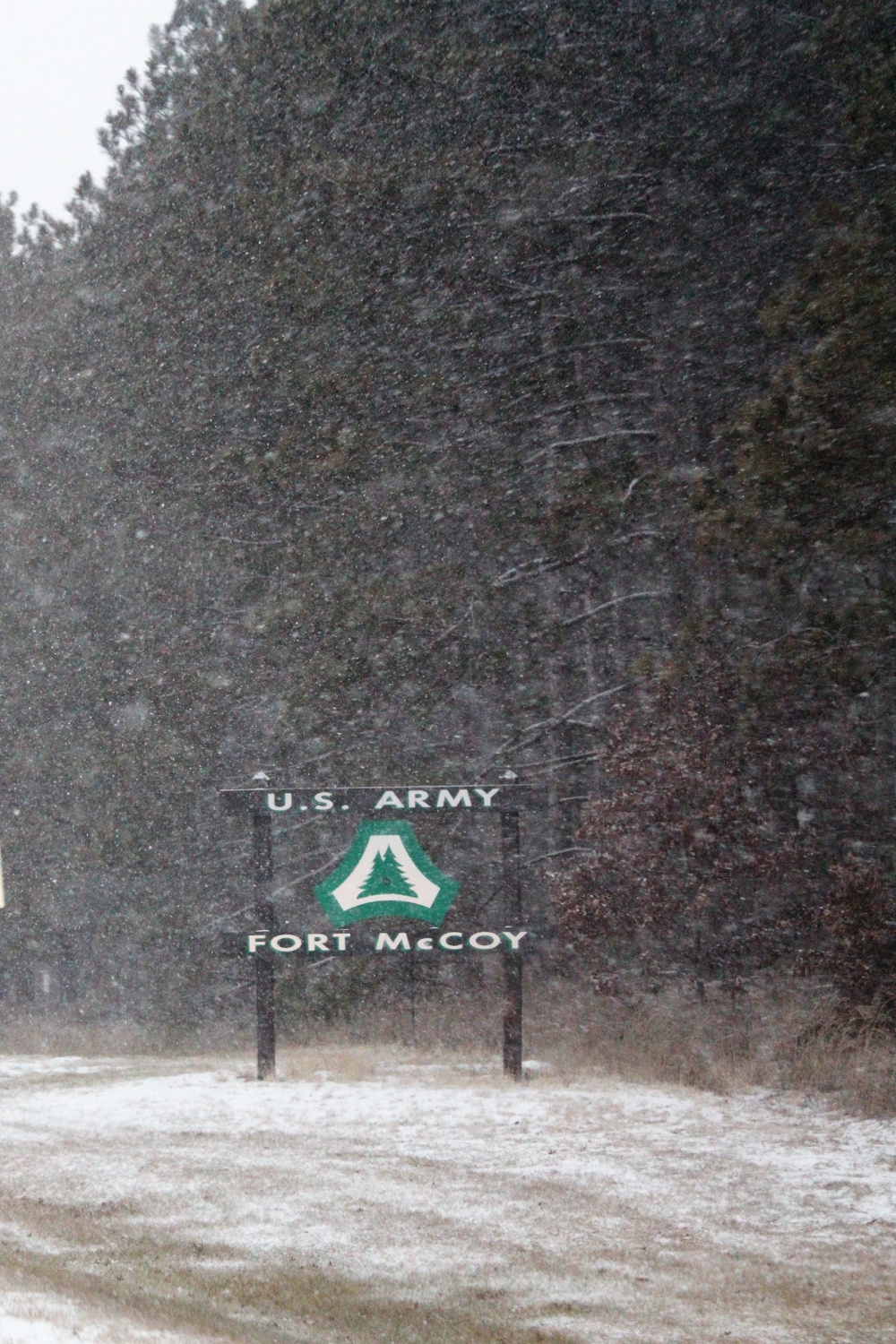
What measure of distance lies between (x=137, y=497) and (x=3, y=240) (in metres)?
7.73

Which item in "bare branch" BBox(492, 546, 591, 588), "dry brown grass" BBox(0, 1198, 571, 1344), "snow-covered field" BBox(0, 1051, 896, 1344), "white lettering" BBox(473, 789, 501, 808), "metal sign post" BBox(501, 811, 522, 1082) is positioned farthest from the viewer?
"bare branch" BBox(492, 546, 591, 588)

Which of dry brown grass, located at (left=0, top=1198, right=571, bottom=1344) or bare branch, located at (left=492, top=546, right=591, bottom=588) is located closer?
dry brown grass, located at (left=0, top=1198, right=571, bottom=1344)

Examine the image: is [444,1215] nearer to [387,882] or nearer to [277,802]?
[387,882]

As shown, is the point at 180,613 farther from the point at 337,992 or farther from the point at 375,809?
the point at 375,809

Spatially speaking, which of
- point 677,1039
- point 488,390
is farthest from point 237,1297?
point 488,390

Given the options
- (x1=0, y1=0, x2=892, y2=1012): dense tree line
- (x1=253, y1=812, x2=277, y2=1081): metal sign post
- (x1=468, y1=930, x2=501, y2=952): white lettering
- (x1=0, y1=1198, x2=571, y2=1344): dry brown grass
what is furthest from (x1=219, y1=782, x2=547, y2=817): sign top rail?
(x1=0, y1=1198, x2=571, y2=1344): dry brown grass

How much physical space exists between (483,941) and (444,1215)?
3.96m

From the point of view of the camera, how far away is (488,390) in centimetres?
1471

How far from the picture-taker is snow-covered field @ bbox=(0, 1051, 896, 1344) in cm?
520

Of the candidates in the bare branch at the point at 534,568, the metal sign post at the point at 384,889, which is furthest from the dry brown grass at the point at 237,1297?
the bare branch at the point at 534,568

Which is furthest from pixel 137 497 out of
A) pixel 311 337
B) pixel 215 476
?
pixel 311 337

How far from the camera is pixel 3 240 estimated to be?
22594mm

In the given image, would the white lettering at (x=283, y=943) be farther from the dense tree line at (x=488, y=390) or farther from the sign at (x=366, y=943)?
the dense tree line at (x=488, y=390)

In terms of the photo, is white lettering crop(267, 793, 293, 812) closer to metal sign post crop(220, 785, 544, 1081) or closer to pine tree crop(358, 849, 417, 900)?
metal sign post crop(220, 785, 544, 1081)
